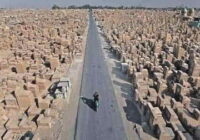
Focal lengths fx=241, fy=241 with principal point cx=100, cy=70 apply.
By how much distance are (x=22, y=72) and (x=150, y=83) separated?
20816 millimetres

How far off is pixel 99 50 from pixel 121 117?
94.8 ft

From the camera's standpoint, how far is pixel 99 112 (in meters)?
24.9

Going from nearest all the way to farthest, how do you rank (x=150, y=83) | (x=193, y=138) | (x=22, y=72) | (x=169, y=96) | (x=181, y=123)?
(x=193, y=138), (x=181, y=123), (x=169, y=96), (x=150, y=83), (x=22, y=72)

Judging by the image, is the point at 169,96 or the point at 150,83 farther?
the point at 150,83

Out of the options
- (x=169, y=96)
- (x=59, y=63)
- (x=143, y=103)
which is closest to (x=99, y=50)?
(x=59, y=63)

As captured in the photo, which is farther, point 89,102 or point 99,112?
point 89,102

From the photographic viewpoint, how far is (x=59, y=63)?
4150 centimetres

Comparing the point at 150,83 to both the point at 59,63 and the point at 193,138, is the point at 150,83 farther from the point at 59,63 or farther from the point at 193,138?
the point at 59,63

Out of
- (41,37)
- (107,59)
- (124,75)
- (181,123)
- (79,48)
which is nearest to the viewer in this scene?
(181,123)

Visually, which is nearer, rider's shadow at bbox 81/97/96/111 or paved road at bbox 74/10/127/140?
paved road at bbox 74/10/127/140

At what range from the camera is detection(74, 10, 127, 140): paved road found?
2133cm

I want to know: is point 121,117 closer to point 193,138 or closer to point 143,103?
point 143,103

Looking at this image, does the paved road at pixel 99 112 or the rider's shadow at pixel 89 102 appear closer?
the paved road at pixel 99 112

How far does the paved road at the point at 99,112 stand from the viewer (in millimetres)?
21328
